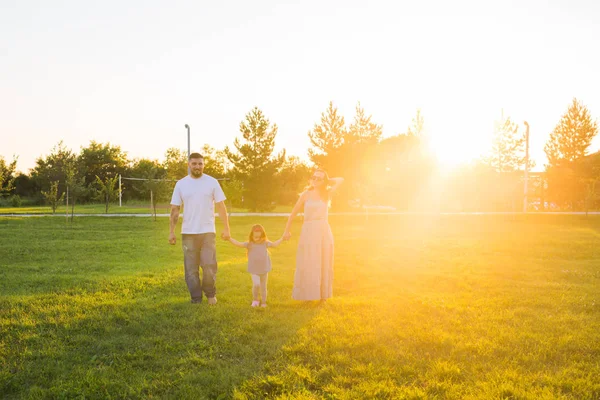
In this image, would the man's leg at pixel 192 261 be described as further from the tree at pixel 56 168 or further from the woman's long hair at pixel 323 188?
the tree at pixel 56 168

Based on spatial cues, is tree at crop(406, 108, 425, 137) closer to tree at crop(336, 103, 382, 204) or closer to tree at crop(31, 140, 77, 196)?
tree at crop(336, 103, 382, 204)

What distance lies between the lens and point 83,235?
62.4 ft

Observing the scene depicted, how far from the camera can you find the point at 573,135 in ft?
150

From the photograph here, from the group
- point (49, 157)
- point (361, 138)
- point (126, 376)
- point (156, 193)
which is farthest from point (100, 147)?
point (126, 376)

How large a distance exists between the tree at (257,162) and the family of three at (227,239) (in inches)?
1086

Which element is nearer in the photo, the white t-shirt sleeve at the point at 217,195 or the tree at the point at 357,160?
the white t-shirt sleeve at the point at 217,195

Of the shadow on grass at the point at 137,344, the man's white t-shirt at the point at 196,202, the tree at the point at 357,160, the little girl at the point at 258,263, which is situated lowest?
the shadow on grass at the point at 137,344

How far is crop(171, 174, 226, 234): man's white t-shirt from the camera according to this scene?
696 centimetres

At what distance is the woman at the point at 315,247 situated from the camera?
716cm

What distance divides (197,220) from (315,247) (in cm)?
187

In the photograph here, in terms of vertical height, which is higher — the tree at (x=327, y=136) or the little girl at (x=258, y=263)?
the tree at (x=327, y=136)

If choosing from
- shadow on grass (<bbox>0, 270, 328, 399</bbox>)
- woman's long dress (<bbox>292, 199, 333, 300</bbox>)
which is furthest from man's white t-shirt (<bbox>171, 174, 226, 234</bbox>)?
woman's long dress (<bbox>292, 199, 333, 300</bbox>)

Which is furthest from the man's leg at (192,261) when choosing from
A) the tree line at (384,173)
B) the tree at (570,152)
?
the tree at (570,152)

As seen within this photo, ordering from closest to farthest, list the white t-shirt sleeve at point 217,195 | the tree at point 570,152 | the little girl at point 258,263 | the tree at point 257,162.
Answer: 1. the white t-shirt sleeve at point 217,195
2. the little girl at point 258,263
3. the tree at point 257,162
4. the tree at point 570,152
